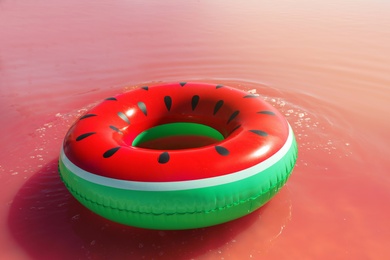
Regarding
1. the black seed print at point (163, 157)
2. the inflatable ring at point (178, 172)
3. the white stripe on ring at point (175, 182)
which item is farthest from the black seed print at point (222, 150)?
the black seed print at point (163, 157)

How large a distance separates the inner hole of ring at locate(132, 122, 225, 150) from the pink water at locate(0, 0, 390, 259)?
69 centimetres

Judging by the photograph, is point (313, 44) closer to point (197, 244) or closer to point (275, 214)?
point (275, 214)

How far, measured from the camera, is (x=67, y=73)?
5.03m

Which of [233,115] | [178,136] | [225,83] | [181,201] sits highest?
[233,115]

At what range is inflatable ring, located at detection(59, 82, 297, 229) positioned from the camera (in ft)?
6.42

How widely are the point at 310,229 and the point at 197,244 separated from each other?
2.47 feet

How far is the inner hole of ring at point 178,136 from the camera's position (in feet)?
9.28

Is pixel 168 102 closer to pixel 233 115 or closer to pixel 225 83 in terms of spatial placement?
pixel 233 115

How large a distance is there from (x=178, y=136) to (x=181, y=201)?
1050 mm

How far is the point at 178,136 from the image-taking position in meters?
2.94

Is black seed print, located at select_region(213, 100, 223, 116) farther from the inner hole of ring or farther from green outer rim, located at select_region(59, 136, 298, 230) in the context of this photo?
green outer rim, located at select_region(59, 136, 298, 230)

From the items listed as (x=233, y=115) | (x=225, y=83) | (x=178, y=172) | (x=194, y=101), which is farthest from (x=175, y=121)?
(x=225, y=83)

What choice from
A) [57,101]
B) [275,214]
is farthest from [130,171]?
[57,101]

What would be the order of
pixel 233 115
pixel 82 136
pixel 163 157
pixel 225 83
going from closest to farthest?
pixel 163 157
pixel 82 136
pixel 233 115
pixel 225 83
